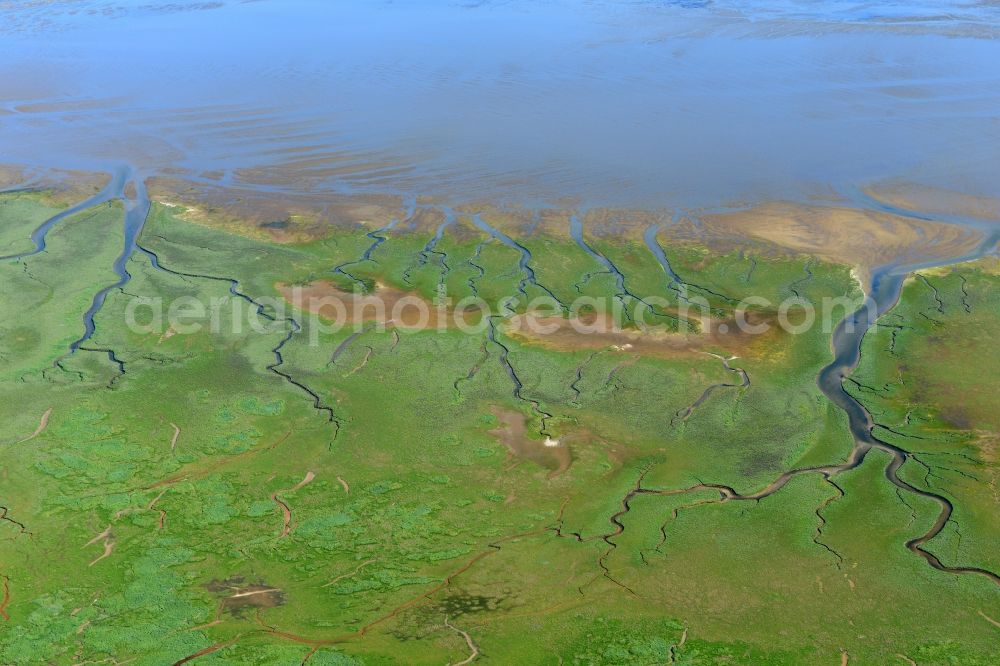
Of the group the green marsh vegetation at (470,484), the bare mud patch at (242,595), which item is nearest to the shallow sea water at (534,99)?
the green marsh vegetation at (470,484)

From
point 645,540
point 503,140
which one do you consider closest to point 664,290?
point 645,540

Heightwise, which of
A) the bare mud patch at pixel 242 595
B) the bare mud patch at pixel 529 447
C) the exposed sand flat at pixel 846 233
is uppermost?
the exposed sand flat at pixel 846 233

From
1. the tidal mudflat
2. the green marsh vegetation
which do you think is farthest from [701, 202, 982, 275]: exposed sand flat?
the green marsh vegetation

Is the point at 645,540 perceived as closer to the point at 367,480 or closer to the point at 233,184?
the point at 367,480

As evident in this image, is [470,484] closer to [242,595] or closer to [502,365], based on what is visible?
[502,365]

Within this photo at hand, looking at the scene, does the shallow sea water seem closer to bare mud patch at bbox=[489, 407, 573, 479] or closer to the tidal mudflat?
the tidal mudflat

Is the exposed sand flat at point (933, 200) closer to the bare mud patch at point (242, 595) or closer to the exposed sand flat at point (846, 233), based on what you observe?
the exposed sand flat at point (846, 233)
